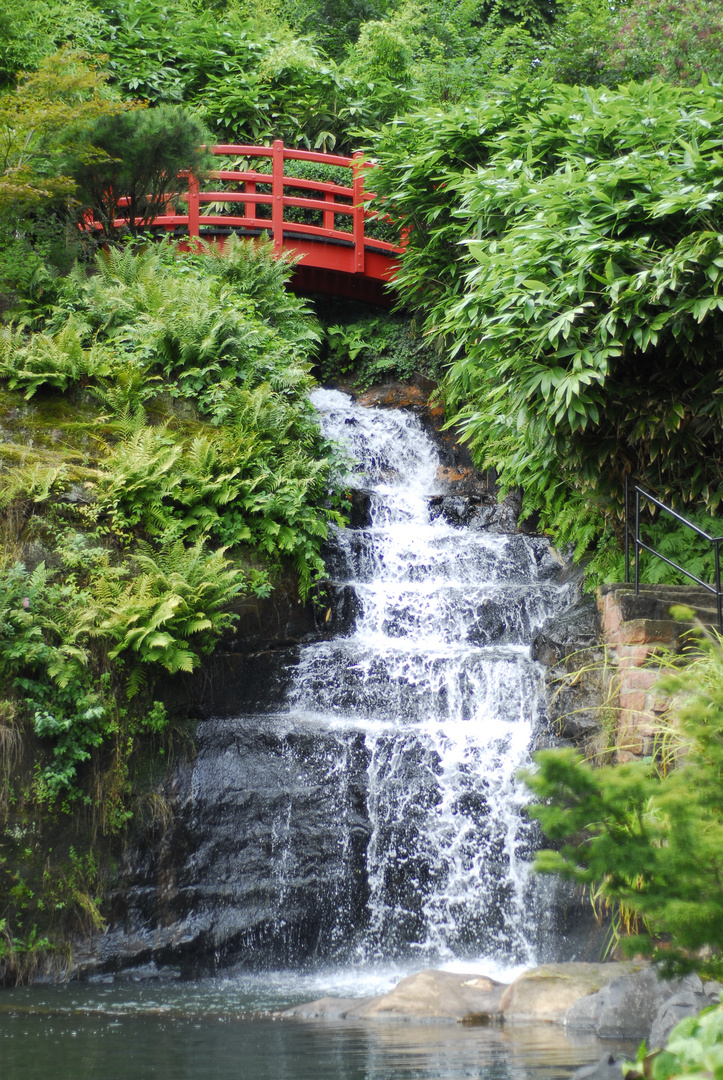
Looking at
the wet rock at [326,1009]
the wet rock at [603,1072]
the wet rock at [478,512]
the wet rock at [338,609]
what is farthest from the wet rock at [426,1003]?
the wet rock at [478,512]

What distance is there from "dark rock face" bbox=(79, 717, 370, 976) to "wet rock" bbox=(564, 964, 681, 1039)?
96.3 inches

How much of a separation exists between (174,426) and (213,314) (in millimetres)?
1483

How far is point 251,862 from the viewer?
6.83m

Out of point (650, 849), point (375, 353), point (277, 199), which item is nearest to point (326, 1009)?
point (650, 849)

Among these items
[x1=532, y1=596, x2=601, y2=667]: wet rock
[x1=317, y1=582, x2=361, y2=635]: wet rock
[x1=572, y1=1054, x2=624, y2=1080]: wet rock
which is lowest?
[x1=572, y1=1054, x2=624, y2=1080]: wet rock

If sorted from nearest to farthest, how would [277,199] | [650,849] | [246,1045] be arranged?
[650,849] < [246,1045] < [277,199]

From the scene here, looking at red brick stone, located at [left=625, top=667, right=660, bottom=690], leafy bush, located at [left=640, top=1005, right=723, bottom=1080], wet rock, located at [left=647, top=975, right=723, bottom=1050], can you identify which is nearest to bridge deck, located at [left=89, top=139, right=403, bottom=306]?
red brick stone, located at [left=625, top=667, right=660, bottom=690]

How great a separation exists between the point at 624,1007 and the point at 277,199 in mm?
12539

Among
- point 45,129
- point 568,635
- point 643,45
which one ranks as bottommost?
point 568,635

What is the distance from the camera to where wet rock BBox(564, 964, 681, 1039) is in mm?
4301

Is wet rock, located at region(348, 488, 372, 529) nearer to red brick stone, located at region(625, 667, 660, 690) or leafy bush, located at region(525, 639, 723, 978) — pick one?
red brick stone, located at region(625, 667, 660, 690)

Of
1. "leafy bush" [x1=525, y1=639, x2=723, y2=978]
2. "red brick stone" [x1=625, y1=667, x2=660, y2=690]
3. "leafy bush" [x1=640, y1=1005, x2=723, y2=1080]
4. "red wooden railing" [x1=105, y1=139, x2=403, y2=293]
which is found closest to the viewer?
"leafy bush" [x1=640, y1=1005, x2=723, y2=1080]

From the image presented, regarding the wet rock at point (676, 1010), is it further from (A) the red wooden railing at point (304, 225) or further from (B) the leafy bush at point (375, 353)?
Result: (A) the red wooden railing at point (304, 225)

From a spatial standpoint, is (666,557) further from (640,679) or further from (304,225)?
(304,225)
